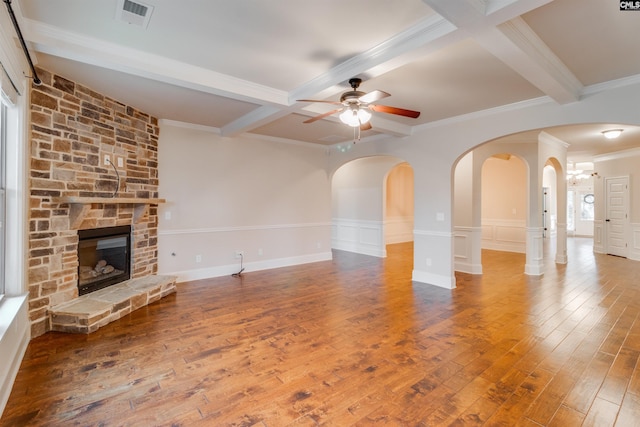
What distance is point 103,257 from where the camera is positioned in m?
4.23

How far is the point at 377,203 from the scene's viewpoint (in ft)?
27.1

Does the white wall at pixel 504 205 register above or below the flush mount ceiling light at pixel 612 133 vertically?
below

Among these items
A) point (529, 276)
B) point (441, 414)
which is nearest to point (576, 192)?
point (529, 276)

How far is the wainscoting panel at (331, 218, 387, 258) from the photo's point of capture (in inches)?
318

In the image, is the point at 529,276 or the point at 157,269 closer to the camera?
the point at 157,269

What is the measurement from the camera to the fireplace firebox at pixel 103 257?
3.84m

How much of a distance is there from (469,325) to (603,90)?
3.10m

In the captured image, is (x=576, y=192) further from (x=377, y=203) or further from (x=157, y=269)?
(x=157, y=269)

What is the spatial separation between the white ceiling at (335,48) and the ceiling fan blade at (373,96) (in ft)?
0.68

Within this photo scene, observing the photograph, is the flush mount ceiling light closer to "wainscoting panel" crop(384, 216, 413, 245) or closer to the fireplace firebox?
"wainscoting panel" crop(384, 216, 413, 245)

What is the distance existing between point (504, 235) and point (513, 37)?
25.5 feet

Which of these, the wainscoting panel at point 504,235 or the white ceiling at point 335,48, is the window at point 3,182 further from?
the wainscoting panel at point 504,235

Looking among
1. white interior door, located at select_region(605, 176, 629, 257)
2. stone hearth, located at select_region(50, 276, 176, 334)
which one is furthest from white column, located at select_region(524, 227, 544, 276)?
stone hearth, located at select_region(50, 276, 176, 334)

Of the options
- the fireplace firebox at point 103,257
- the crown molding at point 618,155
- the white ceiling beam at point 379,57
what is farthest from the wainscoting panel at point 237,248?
the crown molding at point 618,155
